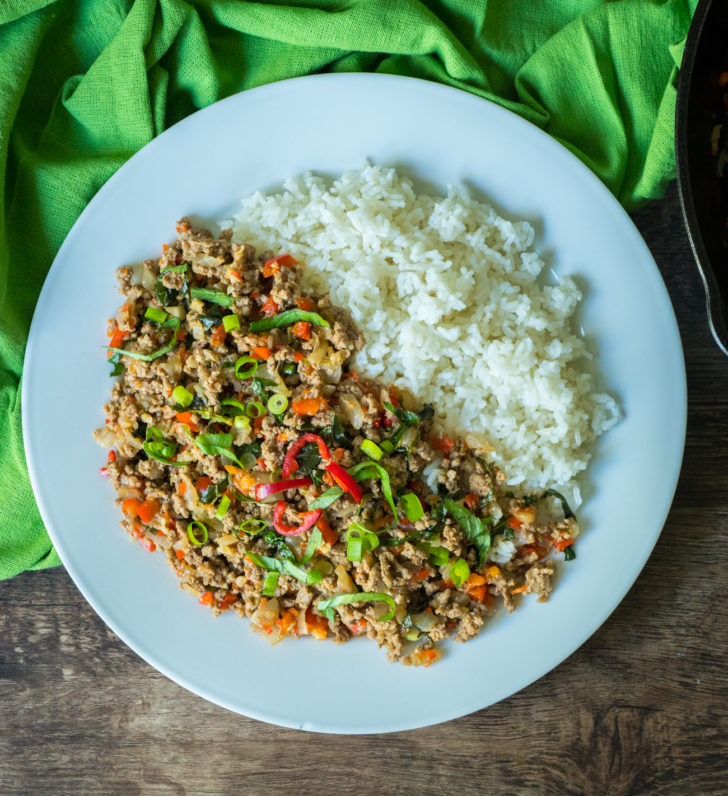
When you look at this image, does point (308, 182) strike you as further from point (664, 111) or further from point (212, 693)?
point (212, 693)

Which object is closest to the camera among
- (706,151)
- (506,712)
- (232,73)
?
(706,151)

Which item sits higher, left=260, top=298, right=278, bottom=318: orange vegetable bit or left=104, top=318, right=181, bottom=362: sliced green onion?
left=260, top=298, right=278, bottom=318: orange vegetable bit

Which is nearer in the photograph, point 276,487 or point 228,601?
point 276,487

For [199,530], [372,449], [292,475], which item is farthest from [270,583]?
[372,449]

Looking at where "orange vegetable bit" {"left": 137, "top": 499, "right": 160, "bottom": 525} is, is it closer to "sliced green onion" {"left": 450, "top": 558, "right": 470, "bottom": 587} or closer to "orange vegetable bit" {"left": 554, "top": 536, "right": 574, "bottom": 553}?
"sliced green onion" {"left": 450, "top": 558, "right": 470, "bottom": 587}

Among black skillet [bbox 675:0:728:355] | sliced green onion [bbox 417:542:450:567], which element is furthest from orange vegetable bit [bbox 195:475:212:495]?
black skillet [bbox 675:0:728:355]

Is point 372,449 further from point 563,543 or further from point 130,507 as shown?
point 130,507
